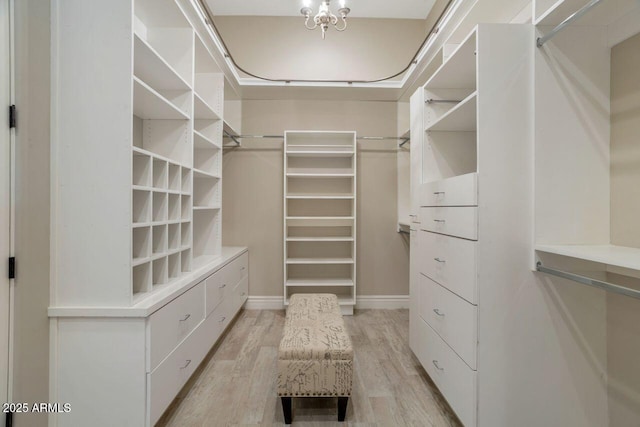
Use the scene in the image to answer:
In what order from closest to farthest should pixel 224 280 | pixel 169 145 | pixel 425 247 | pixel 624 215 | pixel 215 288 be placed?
pixel 624 215, pixel 425 247, pixel 169 145, pixel 215 288, pixel 224 280

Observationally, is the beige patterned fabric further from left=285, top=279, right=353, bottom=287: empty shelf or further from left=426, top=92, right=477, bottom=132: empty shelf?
left=285, top=279, right=353, bottom=287: empty shelf

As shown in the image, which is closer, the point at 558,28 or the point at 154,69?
the point at 558,28

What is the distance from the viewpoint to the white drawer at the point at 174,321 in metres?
1.41

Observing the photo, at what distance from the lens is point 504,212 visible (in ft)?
4.62

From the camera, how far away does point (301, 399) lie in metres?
1.83

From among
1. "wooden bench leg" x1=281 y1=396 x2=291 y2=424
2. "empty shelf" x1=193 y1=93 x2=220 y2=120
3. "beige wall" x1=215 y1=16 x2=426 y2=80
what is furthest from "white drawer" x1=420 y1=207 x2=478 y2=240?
"beige wall" x1=215 y1=16 x2=426 y2=80

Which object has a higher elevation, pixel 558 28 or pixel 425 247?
pixel 558 28

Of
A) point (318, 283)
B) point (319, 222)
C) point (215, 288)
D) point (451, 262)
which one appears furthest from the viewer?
point (319, 222)

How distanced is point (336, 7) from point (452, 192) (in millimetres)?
2695

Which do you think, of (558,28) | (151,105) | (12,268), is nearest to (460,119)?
(558,28)

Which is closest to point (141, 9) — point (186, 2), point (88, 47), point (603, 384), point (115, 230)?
point (186, 2)

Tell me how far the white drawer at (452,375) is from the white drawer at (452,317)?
5cm

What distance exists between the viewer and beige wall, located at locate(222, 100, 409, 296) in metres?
3.51

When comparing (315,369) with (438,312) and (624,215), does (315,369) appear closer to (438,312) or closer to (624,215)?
(438,312)
